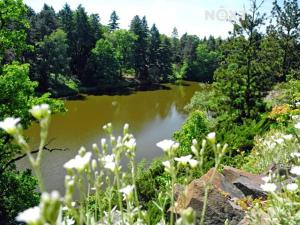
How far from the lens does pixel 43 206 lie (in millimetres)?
1411

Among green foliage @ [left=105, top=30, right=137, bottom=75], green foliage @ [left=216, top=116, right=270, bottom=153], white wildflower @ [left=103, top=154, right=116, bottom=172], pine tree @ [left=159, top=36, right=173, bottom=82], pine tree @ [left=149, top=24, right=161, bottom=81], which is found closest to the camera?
white wildflower @ [left=103, top=154, right=116, bottom=172]

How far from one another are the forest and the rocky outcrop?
0.05 meters

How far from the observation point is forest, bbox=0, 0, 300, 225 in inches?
93.7

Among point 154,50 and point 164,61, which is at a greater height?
point 154,50

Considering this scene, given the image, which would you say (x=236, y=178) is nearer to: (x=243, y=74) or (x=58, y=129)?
(x=243, y=74)

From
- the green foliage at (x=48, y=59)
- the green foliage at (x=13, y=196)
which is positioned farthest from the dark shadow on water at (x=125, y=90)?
the green foliage at (x=13, y=196)

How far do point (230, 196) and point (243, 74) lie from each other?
13250 millimetres

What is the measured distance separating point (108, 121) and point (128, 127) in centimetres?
2880

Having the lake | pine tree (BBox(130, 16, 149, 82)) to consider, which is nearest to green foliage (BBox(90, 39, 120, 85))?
the lake

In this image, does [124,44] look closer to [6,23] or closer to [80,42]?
[80,42]

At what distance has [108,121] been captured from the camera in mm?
31953

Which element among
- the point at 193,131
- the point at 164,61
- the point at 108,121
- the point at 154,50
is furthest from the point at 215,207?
the point at 154,50

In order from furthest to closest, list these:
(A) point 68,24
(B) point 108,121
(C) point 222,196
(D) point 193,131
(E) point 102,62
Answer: (A) point 68,24 < (E) point 102,62 < (B) point 108,121 < (D) point 193,131 < (C) point 222,196

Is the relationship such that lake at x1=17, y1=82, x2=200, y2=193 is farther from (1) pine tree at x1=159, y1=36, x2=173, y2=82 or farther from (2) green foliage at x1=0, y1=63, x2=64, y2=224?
(1) pine tree at x1=159, y1=36, x2=173, y2=82
